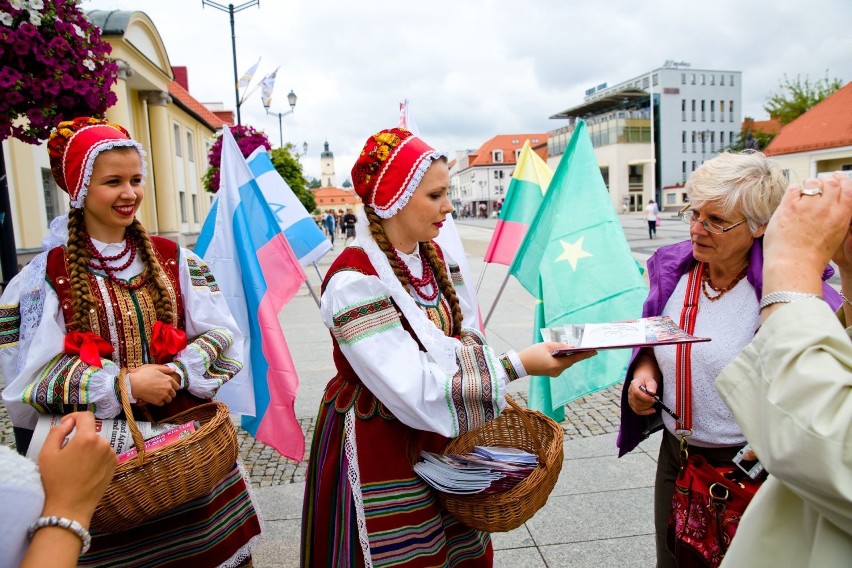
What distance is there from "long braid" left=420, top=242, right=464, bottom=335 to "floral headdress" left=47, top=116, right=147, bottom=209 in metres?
1.20

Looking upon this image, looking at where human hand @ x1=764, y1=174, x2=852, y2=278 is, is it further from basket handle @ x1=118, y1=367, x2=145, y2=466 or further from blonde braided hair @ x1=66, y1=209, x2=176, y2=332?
blonde braided hair @ x1=66, y1=209, x2=176, y2=332

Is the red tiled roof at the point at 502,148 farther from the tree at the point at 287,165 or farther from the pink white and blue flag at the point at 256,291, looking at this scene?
the pink white and blue flag at the point at 256,291

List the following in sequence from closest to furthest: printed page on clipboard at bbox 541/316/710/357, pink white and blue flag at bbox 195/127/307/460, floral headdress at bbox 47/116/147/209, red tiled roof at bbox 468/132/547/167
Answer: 1. printed page on clipboard at bbox 541/316/710/357
2. floral headdress at bbox 47/116/147/209
3. pink white and blue flag at bbox 195/127/307/460
4. red tiled roof at bbox 468/132/547/167

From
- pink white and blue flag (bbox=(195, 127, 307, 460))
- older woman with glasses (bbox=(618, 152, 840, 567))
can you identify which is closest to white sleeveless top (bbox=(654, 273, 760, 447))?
older woman with glasses (bbox=(618, 152, 840, 567))

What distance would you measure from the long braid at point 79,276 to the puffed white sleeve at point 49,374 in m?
0.07

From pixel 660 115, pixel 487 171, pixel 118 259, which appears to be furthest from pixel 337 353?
pixel 487 171

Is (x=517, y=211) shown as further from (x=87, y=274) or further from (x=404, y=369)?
(x=87, y=274)

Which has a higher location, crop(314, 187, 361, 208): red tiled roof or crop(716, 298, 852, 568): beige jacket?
crop(314, 187, 361, 208): red tiled roof

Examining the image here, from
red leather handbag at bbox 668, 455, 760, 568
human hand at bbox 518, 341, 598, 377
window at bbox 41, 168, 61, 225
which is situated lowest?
red leather handbag at bbox 668, 455, 760, 568

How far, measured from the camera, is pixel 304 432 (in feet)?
15.3

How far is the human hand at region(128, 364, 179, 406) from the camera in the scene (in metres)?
2.02

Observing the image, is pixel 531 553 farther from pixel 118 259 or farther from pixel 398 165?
pixel 118 259

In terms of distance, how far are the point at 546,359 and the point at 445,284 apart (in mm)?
535

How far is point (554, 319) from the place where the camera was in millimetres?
3777
